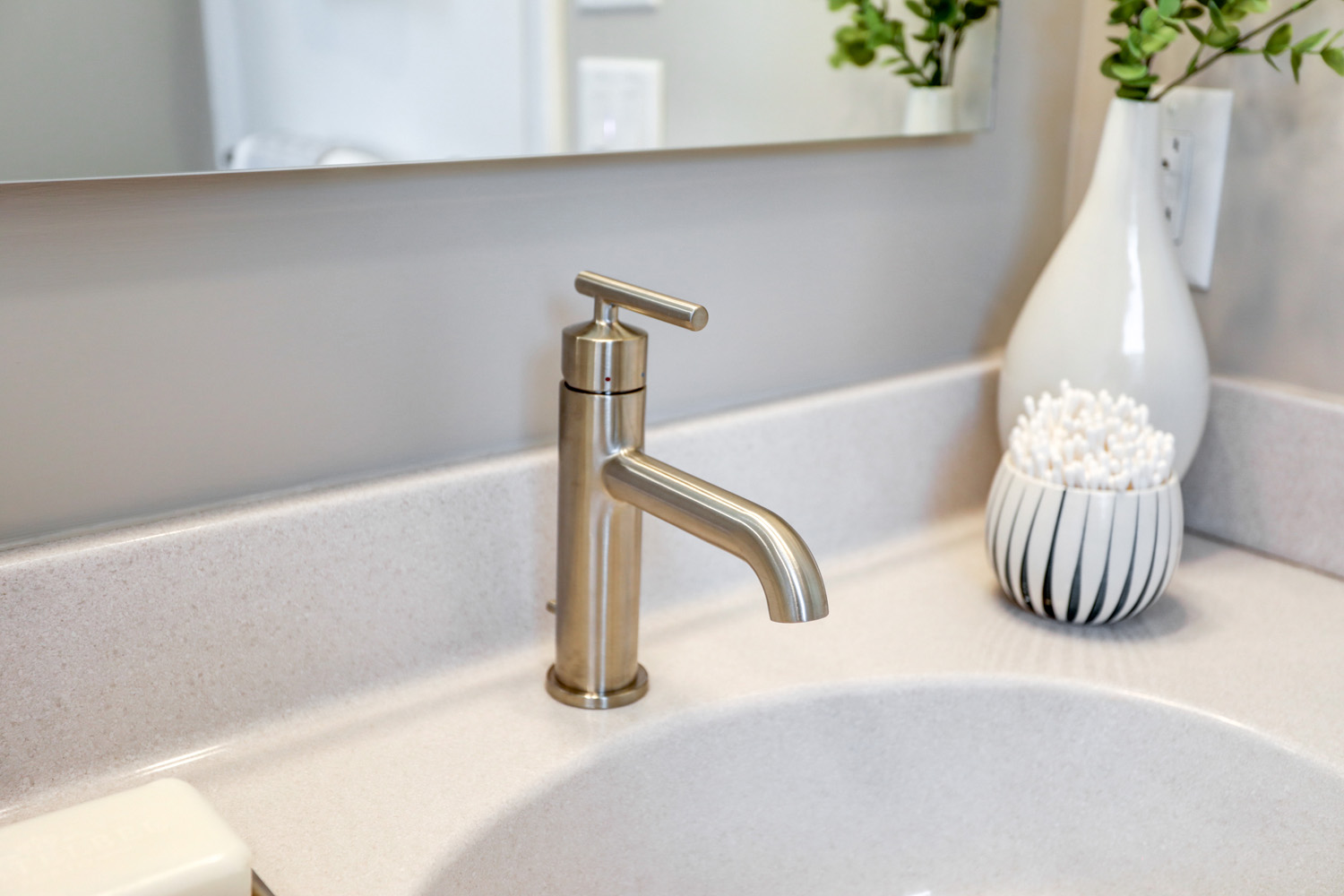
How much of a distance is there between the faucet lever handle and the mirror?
0.35 feet

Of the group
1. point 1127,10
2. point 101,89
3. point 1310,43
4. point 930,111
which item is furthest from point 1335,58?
point 101,89

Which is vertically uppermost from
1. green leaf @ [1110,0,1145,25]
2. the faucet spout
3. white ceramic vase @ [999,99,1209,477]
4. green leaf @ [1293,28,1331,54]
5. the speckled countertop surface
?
green leaf @ [1110,0,1145,25]

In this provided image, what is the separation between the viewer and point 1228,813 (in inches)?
27.1

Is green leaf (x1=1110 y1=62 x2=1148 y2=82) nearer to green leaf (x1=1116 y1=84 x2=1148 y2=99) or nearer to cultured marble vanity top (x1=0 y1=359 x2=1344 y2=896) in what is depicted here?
green leaf (x1=1116 y1=84 x2=1148 y2=99)

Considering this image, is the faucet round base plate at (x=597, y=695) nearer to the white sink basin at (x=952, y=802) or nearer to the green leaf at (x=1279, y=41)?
the white sink basin at (x=952, y=802)

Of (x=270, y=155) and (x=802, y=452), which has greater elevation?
(x=270, y=155)

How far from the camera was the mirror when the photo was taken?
1.80ft

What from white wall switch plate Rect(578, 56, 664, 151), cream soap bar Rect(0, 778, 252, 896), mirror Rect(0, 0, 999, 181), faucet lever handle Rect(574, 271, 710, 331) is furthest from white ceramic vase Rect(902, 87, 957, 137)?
cream soap bar Rect(0, 778, 252, 896)

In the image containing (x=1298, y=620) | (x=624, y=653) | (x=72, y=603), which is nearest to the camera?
(x=72, y=603)

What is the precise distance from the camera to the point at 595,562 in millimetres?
660

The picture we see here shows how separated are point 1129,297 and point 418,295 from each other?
0.48 m

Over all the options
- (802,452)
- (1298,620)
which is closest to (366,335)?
(802,452)

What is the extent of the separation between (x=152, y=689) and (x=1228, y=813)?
595mm

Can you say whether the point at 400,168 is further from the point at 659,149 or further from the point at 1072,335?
the point at 1072,335
